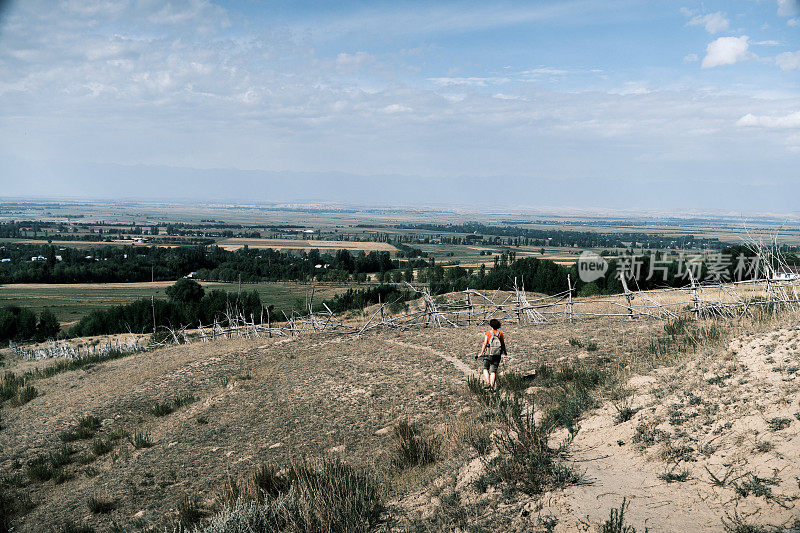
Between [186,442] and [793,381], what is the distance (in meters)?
9.88

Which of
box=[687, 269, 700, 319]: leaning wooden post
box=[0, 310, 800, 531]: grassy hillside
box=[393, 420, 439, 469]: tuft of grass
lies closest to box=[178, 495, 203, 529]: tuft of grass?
box=[0, 310, 800, 531]: grassy hillside

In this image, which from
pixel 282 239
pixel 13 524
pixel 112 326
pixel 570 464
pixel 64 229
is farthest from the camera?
pixel 64 229

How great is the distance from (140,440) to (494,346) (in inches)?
292

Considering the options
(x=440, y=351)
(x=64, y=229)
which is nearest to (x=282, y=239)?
(x=64, y=229)

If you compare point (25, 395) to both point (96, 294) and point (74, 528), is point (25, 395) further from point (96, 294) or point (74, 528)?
point (96, 294)

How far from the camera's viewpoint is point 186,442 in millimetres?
9836

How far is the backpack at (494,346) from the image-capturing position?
8967 mm

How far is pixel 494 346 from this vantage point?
9.01m

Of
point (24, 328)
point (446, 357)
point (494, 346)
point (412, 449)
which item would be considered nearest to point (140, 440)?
point (412, 449)

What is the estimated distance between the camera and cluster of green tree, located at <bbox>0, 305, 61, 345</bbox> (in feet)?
156

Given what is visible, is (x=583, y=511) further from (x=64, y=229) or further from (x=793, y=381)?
(x=64, y=229)

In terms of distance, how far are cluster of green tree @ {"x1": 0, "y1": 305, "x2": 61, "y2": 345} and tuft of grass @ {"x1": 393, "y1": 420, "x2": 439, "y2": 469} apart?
5079cm

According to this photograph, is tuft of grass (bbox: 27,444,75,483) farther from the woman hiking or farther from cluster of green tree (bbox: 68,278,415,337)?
cluster of green tree (bbox: 68,278,415,337)

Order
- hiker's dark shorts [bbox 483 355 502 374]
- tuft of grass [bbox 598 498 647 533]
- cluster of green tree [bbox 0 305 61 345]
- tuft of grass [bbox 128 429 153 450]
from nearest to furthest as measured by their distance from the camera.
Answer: tuft of grass [bbox 598 498 647 533] → hiker's dark shorts [bbox 483 355 502 374] → tuft of grass [bbox 128 429 153 450] → cluster of green tree [bbox 0 305 61 345]
